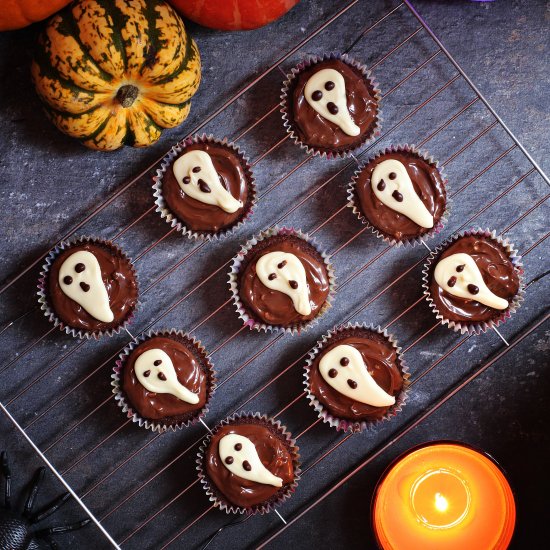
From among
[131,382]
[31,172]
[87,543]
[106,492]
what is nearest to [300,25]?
[31,172]

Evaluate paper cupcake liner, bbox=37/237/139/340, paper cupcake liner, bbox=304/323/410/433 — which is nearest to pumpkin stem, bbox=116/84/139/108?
paper cupcake liner, bbox=37/237/139/340

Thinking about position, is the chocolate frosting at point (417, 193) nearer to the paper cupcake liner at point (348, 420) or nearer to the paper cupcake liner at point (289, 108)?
the paper cupcake liner at point (289, 108)

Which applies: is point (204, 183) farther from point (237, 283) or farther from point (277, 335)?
point (277, 335)

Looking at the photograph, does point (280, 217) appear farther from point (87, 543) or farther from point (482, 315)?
point (87, 543)

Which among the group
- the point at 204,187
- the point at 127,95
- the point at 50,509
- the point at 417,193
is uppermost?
the point at 127,95

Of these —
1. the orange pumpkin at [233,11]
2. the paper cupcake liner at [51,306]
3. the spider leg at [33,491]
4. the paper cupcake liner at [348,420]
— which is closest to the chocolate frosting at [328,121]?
the orange pumpkin at [233,11]

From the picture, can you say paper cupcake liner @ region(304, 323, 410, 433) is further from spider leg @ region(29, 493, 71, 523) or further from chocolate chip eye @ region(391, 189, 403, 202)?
spider leg @ region(29, 493, 71, 523)

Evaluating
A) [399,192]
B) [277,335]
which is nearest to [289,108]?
[399,192]
